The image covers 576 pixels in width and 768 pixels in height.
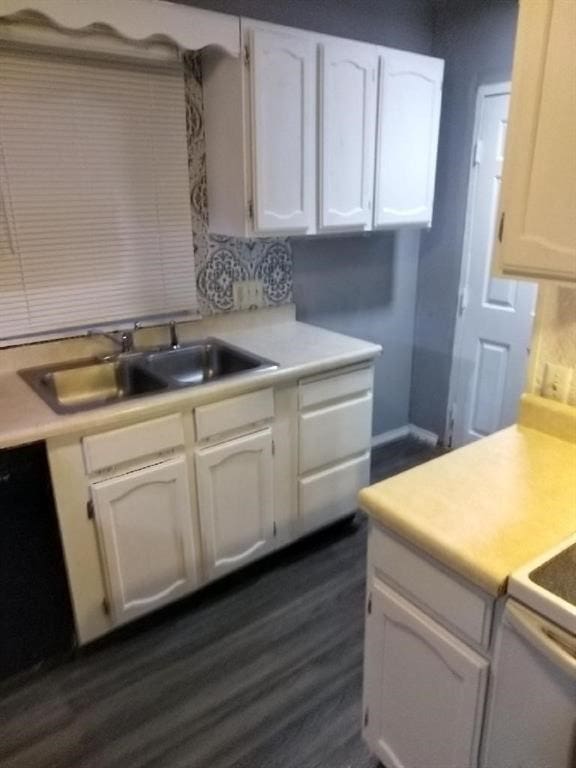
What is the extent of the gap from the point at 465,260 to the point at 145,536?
7.39 feet

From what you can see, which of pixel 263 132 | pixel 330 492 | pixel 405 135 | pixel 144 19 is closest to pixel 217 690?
pixel 330 492

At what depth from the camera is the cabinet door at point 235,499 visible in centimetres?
213

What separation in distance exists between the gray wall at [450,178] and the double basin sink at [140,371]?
1501mm

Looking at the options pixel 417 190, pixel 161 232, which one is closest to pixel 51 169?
pixel 161 232

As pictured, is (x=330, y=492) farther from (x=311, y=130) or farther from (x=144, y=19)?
(x=144, y=19)

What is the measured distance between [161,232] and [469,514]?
1.75m

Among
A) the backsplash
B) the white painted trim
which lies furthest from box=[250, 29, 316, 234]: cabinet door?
the backsplash

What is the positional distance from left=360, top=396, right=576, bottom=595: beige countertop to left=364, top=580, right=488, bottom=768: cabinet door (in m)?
0.21

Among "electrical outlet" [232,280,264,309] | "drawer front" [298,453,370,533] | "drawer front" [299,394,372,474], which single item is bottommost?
"drawer front" [298,453,370,533]

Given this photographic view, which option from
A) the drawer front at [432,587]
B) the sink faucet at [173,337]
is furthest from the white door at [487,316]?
the drawer front at [432,587]

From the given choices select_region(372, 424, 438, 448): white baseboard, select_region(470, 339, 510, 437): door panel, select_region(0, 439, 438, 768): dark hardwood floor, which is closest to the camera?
select_region(0, 439, 438, 768): dark hardwood floor

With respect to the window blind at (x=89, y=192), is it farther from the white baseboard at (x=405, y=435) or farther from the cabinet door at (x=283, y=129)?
the white baseboard at (x=405, y=435)

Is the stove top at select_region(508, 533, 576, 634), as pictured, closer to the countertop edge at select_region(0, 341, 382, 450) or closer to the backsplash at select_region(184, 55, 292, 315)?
the countertop edge at select_region(0, 341, 382, 450)

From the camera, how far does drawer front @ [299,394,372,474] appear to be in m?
2.39
